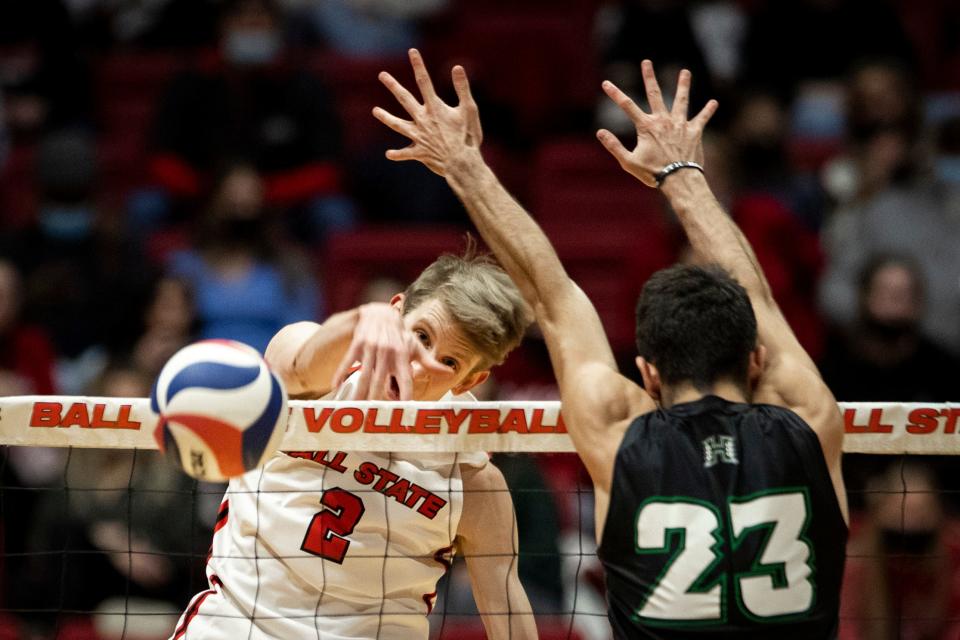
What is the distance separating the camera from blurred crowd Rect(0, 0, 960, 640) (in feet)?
24.2

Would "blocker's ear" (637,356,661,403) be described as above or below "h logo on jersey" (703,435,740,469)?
above

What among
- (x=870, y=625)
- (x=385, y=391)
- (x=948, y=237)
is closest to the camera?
(x=385, y=391)

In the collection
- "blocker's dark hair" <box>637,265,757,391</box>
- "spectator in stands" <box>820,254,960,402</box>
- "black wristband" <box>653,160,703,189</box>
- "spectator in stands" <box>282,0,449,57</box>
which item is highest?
"spectator in stands" <box>282,0,449,57</box>

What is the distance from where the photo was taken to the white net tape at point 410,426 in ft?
14.9

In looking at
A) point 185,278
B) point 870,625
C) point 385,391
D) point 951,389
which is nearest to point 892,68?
point 951,389

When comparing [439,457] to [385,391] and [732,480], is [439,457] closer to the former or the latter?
[385,391]

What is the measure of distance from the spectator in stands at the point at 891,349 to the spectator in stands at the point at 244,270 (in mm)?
3520

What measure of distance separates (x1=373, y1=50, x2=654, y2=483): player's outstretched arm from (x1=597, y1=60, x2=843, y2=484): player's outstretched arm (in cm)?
42

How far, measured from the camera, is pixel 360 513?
15.1 ft

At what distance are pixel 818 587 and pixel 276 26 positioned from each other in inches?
325

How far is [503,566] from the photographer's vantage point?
488cm

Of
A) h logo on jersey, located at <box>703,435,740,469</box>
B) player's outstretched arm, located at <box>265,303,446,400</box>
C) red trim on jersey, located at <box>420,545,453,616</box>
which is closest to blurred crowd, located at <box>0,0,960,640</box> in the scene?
red trim on jersey, located at <box>420,545,453,616</box>

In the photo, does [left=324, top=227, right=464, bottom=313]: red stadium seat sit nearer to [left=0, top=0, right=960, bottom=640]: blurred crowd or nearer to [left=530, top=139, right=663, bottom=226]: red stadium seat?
[left=0, top=0, right=960, bottom=640]: blurred crowd

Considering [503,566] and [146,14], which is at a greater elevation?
[146,14]
